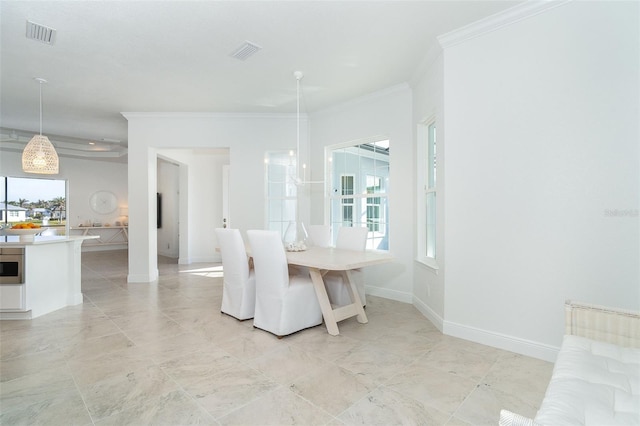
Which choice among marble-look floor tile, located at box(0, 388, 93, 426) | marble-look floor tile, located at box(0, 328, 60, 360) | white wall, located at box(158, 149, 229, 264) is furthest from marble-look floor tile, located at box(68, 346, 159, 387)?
white wall, located at box(158, 149, 229, 264)

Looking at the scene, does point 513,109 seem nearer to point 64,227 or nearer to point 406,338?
point 406,338

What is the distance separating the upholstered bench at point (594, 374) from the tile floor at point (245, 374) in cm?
53

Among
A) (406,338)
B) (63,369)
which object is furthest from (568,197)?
(63,369)

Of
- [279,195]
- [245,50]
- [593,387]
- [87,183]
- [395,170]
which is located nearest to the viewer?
[593,387]

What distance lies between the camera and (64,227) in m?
8.55

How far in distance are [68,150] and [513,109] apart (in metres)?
9.26

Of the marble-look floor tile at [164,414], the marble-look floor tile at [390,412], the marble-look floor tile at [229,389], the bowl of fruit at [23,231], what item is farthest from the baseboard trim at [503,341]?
the bowl of fruit at [23,231]

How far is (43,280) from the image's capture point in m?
3.60

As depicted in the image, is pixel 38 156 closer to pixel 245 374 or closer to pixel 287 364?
pixel 245 374

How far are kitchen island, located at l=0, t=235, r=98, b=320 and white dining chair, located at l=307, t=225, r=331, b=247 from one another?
3040 millimetres

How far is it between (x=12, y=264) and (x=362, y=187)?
4286mm

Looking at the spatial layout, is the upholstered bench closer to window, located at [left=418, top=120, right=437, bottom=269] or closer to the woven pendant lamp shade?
window, located at [left=418, top=120, right=437, bottom=269]

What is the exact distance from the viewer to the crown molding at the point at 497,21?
2.42 meters

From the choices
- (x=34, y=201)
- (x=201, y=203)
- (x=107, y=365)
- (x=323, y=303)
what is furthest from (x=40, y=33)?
(x=34, y=201)
